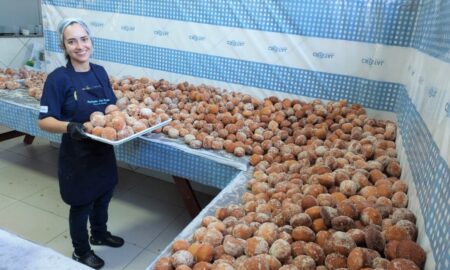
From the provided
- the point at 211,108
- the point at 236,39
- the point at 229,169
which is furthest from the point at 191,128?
the point at 236,39

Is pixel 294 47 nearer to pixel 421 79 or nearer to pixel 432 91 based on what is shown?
pixel 421 79

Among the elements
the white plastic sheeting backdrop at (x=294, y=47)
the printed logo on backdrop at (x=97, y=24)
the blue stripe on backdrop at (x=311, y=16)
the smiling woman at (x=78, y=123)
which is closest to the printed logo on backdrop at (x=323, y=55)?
the white plastic sheeting backdrop at (x=294, y=47)

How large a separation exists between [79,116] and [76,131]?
0.17m

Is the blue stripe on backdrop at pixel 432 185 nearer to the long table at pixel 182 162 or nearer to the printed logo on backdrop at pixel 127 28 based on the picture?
the long table at pixel 182 162

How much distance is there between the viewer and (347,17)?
7.06 feet

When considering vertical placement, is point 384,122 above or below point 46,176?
above

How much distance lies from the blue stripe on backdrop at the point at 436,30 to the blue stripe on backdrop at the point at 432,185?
245mm

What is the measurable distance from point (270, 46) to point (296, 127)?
70 cm

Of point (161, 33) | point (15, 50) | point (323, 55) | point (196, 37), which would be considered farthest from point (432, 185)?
point (15, 50)

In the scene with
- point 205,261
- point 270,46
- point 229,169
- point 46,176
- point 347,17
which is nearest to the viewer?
point 205,261

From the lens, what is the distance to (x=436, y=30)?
1311 mm

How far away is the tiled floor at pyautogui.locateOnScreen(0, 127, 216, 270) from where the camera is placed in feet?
7.00

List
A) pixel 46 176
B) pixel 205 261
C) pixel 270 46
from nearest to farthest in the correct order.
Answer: pixel 205 261 → pixel 270 46 → pixel 46 176

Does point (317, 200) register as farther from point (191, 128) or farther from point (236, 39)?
point (236, 39)
